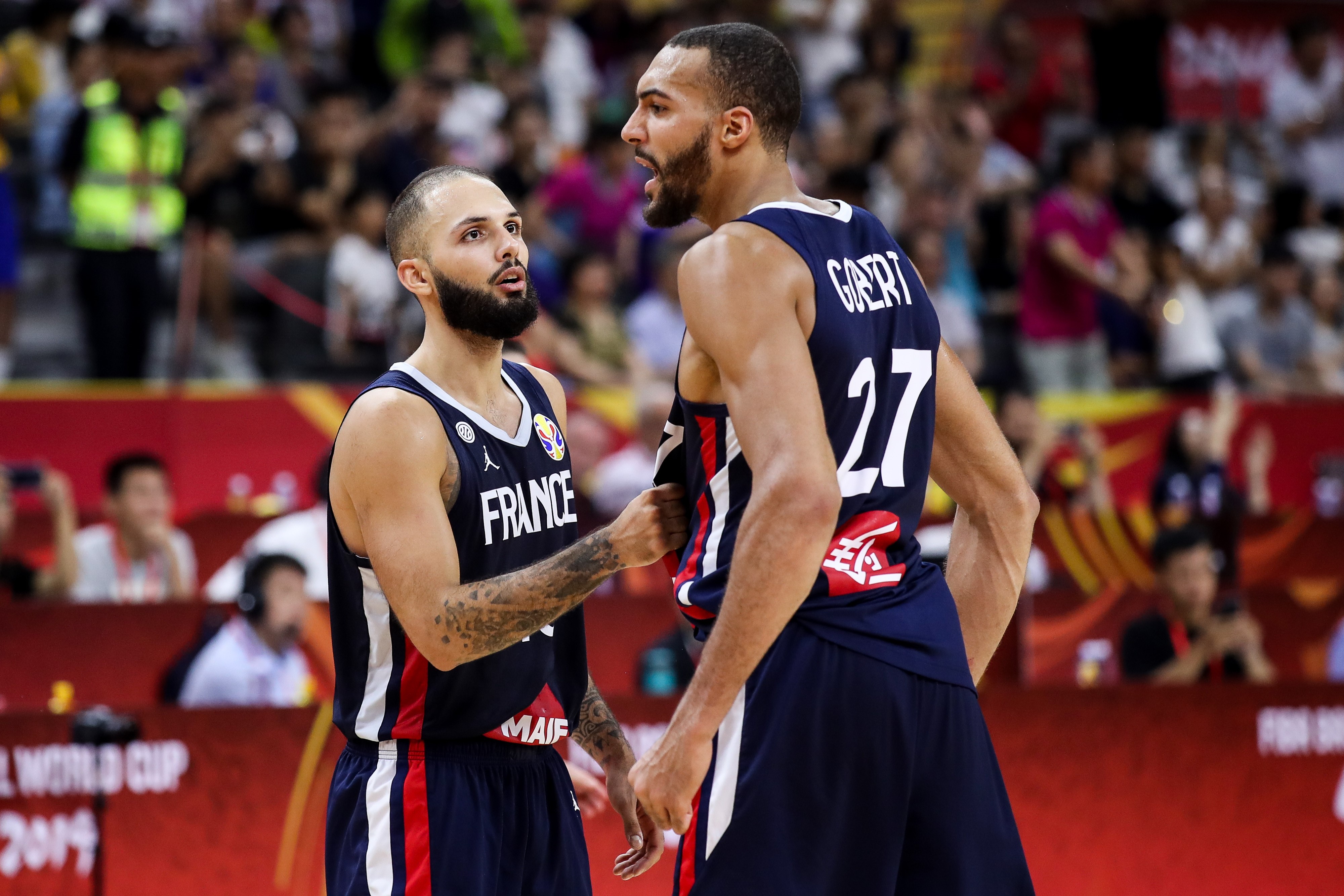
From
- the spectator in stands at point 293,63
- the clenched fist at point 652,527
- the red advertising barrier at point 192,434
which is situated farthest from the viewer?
the spectator in stands at point 293,63

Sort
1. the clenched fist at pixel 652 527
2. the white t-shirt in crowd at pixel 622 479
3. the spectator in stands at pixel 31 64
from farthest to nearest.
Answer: the spectator in stands at pixel 31 64 < the white t-shirt in crowd at pixel 622 479 < the clenched fist at pixel 652 527

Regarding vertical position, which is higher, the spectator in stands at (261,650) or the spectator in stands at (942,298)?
the spectator in stands at (942,298)

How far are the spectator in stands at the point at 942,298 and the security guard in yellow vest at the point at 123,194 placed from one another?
5.62m

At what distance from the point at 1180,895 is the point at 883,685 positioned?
3835mm

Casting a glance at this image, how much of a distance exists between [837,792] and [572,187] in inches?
393

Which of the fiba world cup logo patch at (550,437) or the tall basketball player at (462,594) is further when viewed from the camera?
the fiba world cup logo patch at (550,437)

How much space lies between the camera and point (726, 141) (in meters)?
3.36

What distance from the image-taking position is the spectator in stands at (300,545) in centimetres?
817

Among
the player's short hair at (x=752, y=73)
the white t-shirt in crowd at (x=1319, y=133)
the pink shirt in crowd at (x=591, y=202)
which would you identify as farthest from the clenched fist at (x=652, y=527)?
the white t-shirt in crowd at (x=1319, y=133)

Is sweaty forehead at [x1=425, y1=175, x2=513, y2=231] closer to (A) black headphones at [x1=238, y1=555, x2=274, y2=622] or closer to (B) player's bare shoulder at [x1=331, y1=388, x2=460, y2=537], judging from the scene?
(B) player's bare shoulder at [x1=331, y1=388, x2=460, y2=537]

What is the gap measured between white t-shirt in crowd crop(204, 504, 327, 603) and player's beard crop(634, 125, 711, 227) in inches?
199

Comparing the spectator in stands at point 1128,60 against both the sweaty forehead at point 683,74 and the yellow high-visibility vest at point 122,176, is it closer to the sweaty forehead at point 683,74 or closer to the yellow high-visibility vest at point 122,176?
the yellow high-visibility vest at point 122,176

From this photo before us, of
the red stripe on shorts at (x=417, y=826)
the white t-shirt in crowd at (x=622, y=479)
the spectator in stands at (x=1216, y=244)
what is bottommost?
the red stripe on shorts at (x=417, y=826)

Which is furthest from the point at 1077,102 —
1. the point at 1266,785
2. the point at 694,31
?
the point at 694,31
